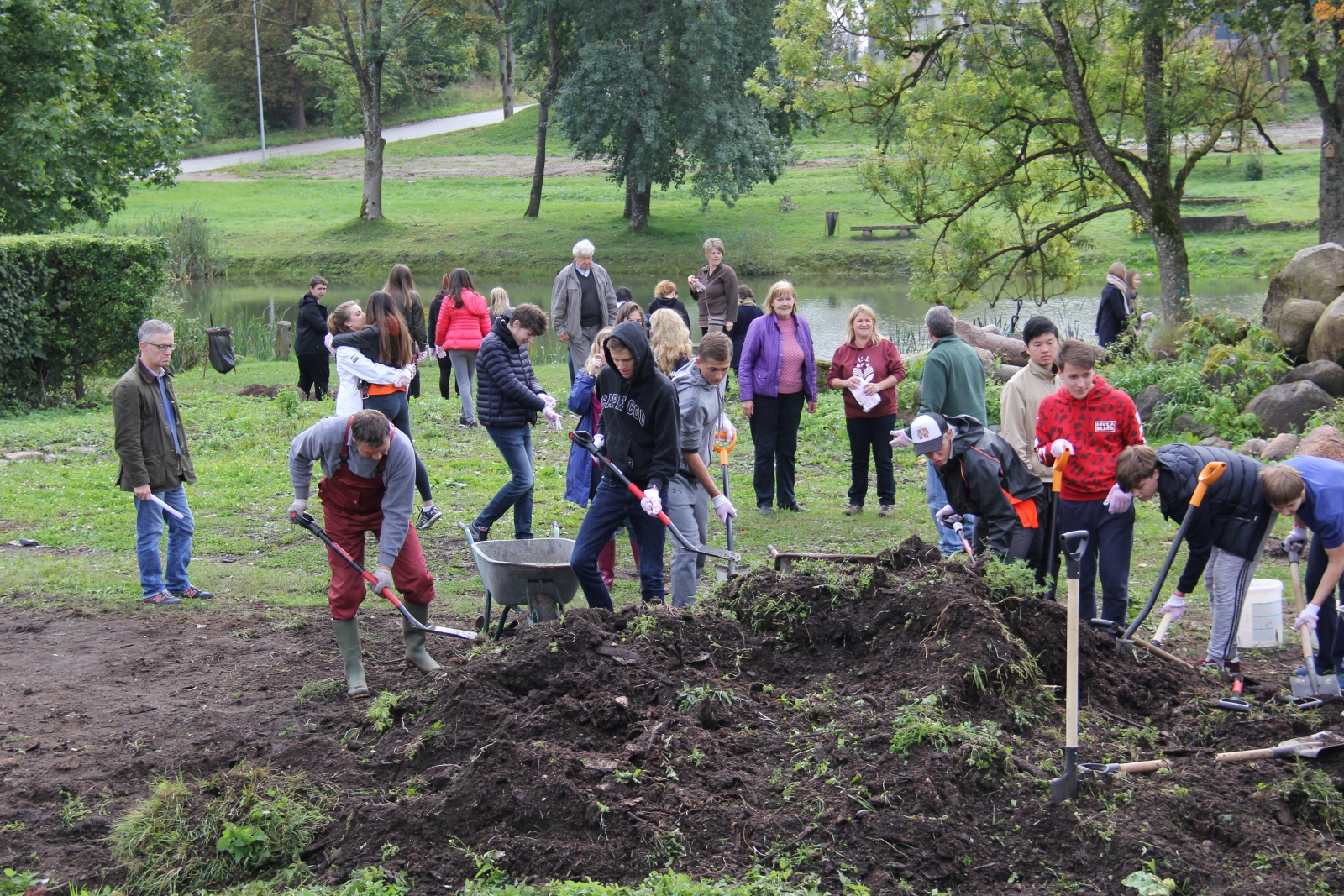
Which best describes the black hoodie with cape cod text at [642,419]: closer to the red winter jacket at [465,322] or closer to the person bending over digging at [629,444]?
the person bending over digging at [629,444]

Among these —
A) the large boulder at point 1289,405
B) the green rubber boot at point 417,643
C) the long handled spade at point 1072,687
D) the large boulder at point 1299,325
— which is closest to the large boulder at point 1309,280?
the large boulder at point 1299,325

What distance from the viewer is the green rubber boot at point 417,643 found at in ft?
21.2

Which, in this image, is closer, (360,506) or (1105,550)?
(360,506)

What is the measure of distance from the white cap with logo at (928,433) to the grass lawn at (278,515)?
50.2 inches

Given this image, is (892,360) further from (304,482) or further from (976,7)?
(976,7)

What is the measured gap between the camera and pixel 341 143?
58406mm

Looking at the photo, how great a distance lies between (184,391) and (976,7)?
41.5 ft

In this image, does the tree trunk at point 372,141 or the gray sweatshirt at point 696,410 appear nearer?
the gray sweatshirt at point 696,410

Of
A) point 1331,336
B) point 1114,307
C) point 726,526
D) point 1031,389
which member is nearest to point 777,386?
point 726,526

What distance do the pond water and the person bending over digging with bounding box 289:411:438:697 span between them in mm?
12871

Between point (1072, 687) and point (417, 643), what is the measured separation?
3.66 m

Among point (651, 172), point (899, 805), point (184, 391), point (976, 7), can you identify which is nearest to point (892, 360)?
Result: point (899, 805)

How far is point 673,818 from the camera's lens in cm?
457

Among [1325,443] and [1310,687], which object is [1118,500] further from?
[1325,443]
